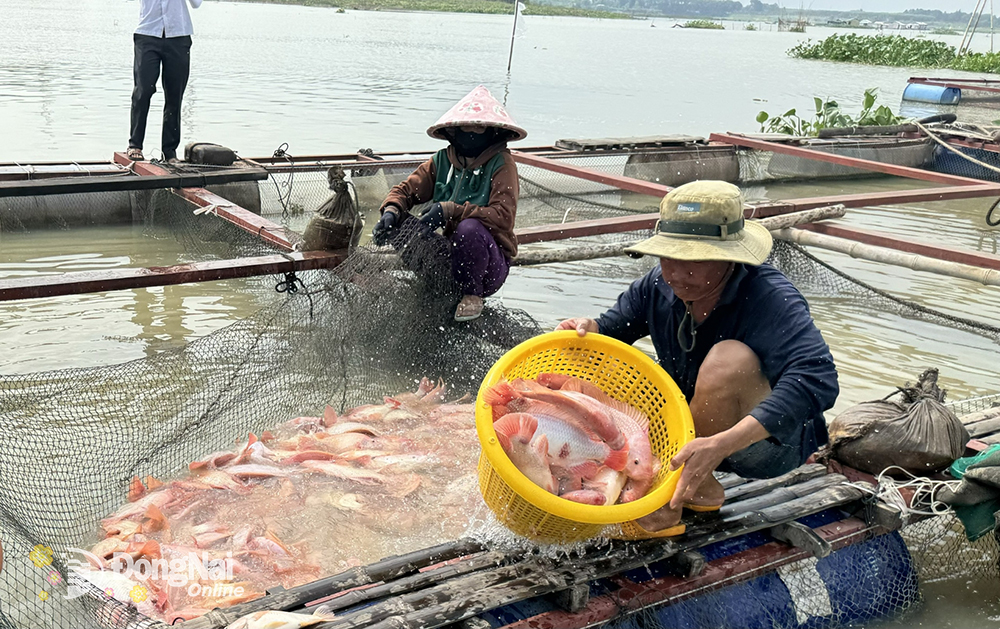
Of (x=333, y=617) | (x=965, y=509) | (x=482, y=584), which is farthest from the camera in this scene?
(x=965, y=509)

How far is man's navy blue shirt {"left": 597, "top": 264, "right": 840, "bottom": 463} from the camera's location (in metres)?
2.54

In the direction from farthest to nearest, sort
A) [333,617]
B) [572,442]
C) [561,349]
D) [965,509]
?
[965,509]
[561,349]
[572,442]
[333,617]

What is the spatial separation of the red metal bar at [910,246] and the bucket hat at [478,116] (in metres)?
3.06

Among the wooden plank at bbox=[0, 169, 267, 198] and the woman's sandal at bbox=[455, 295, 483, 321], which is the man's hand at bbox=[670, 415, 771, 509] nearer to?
the woman's sandal at bbox=[455, 295, 483, 321]

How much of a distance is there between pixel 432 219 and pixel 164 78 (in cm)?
426

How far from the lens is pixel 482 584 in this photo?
243 cm

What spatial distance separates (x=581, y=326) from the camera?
294 cm

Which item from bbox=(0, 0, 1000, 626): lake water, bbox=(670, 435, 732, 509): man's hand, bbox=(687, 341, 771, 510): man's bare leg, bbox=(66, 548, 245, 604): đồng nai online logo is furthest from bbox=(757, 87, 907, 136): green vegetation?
bbox=(66, 548, 245, 604): đồng nai online logo

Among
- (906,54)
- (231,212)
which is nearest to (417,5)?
(906,54)

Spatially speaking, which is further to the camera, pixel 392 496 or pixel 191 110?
pixel 191 110

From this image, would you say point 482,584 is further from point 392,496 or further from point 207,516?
point 207,516

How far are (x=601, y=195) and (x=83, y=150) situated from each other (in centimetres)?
681

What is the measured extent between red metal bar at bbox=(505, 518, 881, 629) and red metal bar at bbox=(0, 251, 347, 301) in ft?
9.90

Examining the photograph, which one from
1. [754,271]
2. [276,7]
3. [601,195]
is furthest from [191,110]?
[276,7]
